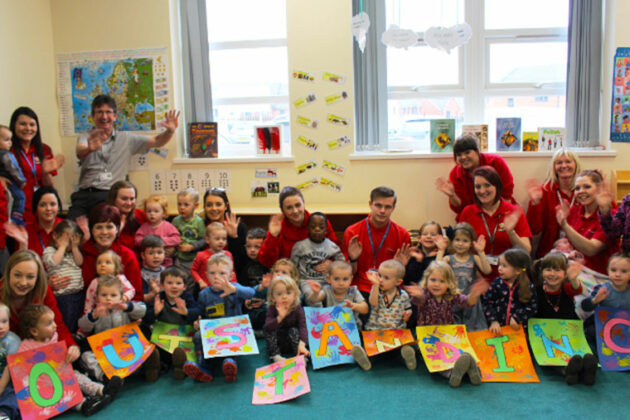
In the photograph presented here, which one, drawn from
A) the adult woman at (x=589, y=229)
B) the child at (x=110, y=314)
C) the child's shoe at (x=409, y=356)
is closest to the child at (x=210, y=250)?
the child at (x=110, y=314)

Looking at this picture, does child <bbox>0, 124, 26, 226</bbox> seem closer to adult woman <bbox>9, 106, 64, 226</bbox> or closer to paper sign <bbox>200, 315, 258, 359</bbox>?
adult woman <bbox>9, 106, 64, 226</bbox>

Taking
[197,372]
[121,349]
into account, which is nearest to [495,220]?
[197,372]

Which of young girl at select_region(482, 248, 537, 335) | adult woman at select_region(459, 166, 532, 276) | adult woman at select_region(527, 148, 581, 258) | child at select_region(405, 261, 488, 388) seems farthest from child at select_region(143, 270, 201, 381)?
adult woman at select_region(527, 148, 581, 258)

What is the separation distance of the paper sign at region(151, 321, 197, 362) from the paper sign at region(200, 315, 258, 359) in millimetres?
123

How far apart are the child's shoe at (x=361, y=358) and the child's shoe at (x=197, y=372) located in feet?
2.56

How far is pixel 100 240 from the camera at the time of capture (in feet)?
10.7

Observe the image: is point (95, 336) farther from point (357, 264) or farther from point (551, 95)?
point (551, 95)

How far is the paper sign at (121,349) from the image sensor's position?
280 centimetres

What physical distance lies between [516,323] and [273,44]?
3094 millimetres

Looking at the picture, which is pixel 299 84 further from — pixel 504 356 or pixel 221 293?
Result: pixel 504 356

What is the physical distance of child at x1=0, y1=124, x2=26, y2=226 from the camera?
3.46 metres

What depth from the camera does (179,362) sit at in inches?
114

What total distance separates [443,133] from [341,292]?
191cm

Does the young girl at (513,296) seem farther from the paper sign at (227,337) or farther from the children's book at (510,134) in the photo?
the children's book at (510,134)
